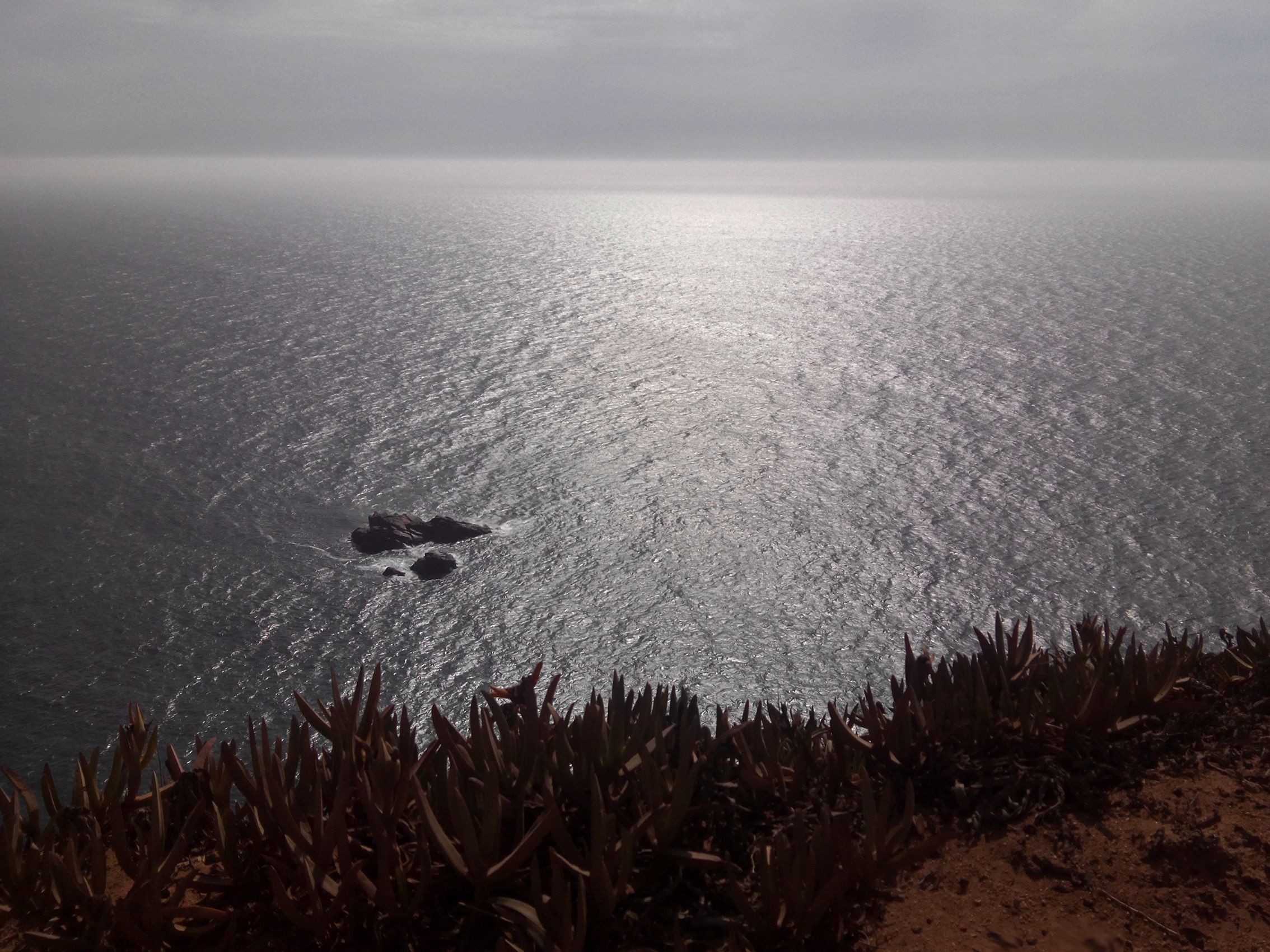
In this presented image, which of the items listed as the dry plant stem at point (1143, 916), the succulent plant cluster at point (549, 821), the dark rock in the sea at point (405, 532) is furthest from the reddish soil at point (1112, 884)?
the dark rock in the sea at point (405, 532)

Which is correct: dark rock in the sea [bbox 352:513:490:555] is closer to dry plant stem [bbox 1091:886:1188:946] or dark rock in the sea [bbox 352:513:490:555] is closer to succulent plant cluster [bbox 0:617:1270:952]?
succulent plant cluster [bbox 0:617:1270:952]

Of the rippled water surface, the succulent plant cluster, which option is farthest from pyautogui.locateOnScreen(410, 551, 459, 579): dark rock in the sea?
the succulent plant cluster

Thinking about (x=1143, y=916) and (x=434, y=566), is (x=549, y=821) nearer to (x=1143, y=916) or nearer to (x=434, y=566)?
(x=1143, y=916)

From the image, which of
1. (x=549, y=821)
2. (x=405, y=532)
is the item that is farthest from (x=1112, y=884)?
(x=405, y=532)

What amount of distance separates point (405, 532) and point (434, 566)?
15.9ft

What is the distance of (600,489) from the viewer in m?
64.1

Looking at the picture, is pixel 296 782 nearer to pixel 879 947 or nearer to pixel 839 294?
pixel 879 947

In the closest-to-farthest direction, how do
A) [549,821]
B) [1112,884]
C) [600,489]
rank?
[549,821], [1112,884], [600,489]

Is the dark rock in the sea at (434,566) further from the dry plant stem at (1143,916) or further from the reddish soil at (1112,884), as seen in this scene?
the dry plant stem at (1143,916)

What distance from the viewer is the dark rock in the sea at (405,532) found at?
182 ft

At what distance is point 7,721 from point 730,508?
39.4 meters

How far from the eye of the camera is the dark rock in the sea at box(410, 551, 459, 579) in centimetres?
5197

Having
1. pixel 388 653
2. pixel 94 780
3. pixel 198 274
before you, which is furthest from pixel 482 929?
pixel 198 274

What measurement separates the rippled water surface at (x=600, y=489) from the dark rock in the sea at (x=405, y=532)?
4.83 ft
